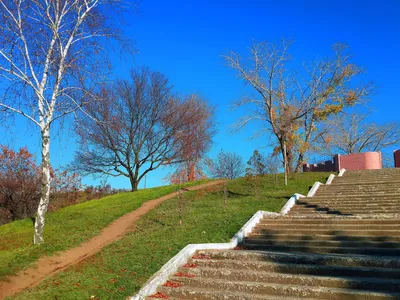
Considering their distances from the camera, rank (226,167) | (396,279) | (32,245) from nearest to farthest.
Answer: (396,279) → (32,245) → (226,167)

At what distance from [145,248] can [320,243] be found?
4.34m

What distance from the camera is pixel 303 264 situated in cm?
743

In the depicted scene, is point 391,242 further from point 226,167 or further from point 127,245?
point 226,167

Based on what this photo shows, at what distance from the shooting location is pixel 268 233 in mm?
10328

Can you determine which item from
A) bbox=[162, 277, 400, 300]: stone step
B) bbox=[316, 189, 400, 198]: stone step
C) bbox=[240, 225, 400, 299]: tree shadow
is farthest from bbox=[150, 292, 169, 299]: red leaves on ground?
bbox=[316, 189, 400, 198]: stone step

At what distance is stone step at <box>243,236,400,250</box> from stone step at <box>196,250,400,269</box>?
1.44 metres

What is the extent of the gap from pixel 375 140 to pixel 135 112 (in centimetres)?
2892

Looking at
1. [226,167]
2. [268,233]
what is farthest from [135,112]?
[268,233]

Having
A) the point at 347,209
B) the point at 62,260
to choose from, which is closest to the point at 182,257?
the point at 62,260

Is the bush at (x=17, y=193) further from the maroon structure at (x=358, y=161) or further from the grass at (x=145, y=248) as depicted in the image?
the maroon structure at (x=358, y=161)

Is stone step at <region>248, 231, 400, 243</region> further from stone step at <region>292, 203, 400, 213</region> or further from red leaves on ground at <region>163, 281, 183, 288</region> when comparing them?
stone step at <region>292, 203, 400, 213</region>

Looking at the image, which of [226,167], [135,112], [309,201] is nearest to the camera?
[309,201]

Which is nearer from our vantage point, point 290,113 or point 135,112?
point 290,113

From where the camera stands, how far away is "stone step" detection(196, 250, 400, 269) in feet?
23.1
